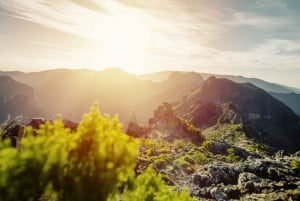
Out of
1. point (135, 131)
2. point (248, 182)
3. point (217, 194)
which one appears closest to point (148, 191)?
point (217, 194)

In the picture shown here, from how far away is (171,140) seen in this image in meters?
124

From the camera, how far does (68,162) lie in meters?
21.3

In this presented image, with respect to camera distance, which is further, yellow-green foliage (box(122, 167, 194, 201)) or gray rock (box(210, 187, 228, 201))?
gray rock (box(210, 187, 228, 201))

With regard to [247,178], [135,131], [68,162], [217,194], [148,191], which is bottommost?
[217,194]

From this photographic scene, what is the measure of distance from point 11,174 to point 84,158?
4398 millimetres

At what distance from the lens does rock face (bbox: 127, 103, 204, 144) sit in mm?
126750

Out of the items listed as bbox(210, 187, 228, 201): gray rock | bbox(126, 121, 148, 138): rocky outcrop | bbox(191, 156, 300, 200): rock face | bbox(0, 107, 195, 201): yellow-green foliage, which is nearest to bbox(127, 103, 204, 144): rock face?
bbox(126, 121, 148, 138): rocky outcrop

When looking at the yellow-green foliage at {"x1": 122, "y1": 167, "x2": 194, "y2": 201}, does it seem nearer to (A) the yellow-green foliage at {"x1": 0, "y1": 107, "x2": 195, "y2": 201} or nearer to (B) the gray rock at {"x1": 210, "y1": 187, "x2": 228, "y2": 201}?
(A) the yellow-green foliage at {"x1": 0, "y1": 107, "x2": 195, "y2": 201}

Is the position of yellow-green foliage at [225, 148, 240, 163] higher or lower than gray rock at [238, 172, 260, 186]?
lower

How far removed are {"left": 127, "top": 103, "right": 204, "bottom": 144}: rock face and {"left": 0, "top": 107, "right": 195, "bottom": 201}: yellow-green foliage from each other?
10157 centimetres

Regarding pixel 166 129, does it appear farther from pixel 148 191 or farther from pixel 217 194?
pixel 148 191

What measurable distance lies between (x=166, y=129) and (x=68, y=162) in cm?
11393

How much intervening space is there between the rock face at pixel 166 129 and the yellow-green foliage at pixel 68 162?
333ft

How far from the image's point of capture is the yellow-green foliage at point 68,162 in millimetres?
20344
